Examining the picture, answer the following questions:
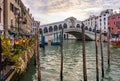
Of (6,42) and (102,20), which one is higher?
(102,20)

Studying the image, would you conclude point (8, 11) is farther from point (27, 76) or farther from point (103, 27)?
point (103, 27)

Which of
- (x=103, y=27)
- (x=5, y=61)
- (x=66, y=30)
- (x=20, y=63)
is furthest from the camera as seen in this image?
(x=103, y=27)

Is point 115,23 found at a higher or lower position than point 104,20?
lower

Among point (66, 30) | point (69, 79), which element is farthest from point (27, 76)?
point (66, 30)

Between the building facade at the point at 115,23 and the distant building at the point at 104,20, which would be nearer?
the building facade at the point at 115,23

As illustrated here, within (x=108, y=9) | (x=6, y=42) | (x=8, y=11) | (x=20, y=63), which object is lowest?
(x=20, y=63)

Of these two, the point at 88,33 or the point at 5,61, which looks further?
the point at 88,33

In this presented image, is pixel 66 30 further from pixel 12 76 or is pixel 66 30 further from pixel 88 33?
pixel 12 76

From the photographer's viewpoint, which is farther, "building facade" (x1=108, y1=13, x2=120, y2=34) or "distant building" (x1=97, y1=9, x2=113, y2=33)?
"distant building" (x1=97, y1=9, x2=113, y2=33)

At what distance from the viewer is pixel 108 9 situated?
90875mm

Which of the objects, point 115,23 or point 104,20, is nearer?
point 115,23

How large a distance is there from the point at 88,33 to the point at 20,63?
62.0 m

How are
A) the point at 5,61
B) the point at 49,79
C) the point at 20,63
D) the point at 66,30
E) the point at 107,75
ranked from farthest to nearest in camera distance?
the point at 66,30 < the point at 107,75 < the point at 49,79 < the point at 20,63 < the point at 5,61

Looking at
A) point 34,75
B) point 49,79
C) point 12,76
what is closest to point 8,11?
point 34,75
